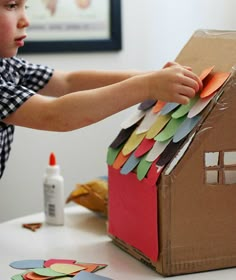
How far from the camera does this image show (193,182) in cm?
100

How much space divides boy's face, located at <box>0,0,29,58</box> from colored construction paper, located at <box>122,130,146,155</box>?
0.29m

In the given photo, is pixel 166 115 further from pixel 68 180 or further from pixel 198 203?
pixel 68 180

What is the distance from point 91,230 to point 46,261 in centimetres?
22

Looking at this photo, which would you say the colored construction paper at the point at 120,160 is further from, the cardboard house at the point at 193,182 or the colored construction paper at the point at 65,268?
the colored construction paper at the point at 65,268

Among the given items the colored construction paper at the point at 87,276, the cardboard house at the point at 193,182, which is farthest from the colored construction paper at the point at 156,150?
the colored construction paper at the point at 87,276

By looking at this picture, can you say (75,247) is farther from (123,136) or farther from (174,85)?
(174,85)

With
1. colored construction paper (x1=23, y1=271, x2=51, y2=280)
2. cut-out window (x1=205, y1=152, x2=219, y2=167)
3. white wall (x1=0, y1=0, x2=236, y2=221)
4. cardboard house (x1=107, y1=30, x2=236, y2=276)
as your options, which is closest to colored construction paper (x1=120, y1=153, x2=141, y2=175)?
cardboard house (x1=107, y1=30, x2=236, y2=276)

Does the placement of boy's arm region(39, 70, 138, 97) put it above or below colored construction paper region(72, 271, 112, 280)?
above

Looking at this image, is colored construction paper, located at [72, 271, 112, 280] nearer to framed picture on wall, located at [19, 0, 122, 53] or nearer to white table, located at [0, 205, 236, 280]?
white table, located at [0, 205, 236, 280]

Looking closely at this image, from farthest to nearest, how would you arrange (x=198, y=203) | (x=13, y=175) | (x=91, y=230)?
(x=13, y=175) < (x=91, y=230) < (x=198, y=203)

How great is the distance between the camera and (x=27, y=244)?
119cm

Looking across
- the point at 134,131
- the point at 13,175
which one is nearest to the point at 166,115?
the point at 134,131

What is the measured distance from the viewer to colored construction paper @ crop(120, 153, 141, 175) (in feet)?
3.56

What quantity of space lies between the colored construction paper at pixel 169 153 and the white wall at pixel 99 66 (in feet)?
3.88
